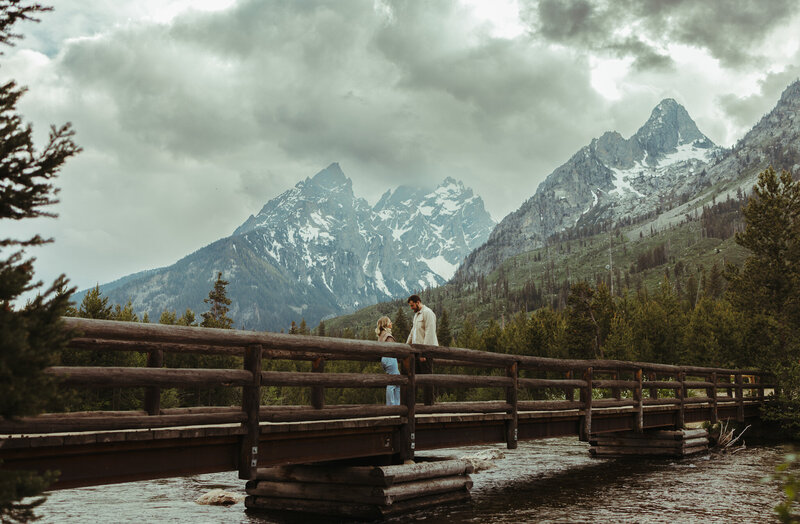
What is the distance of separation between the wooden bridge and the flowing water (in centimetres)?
144

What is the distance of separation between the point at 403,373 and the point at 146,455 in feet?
17.1

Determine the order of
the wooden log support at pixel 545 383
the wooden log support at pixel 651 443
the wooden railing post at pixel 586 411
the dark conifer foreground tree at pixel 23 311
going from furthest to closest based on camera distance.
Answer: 1. the wooden log support at pixel 651 443
2. the wooden railing post at pixel 586 411
3. the wooden log support at pixel 545 383
4. the dark conifer foreground tree at pixel 23 311

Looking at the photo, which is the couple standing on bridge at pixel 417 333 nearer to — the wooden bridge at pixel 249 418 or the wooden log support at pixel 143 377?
the wooden bridge at pixel 249 418

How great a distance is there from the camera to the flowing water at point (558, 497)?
12.1m

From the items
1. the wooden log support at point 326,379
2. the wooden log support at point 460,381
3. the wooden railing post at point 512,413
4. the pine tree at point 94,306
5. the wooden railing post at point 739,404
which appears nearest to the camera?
the wooden log support at point 326,379

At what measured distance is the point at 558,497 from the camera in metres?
14.6

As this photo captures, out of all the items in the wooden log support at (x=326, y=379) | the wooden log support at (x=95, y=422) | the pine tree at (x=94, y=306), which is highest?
the pine tree at (x=94, y=306)

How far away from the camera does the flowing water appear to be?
1215 cm

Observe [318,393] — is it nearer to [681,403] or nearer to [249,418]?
[249,418]

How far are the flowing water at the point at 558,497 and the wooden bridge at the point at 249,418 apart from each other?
1.44 metres

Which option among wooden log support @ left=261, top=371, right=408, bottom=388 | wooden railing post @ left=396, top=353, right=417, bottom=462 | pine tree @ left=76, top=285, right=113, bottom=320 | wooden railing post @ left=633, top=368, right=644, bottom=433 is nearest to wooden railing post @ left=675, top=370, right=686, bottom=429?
wooden railing post @ left=633, top=368, right=644, bottom=433

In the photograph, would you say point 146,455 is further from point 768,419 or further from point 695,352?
point 695,352

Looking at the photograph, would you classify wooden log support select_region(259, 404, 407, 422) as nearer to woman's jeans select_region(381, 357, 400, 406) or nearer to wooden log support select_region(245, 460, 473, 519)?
wooden log support select_region(245, 460, 473, 519)

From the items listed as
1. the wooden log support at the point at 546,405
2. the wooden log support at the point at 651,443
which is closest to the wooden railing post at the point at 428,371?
the wooden log support at the point at 546,405
